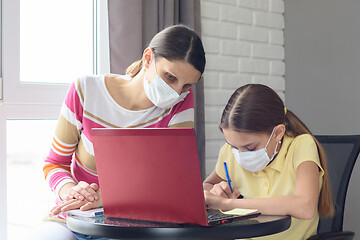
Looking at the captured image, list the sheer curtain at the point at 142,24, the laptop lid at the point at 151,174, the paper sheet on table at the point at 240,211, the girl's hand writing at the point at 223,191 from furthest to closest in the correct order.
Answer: the sheer curtain at the point at 142,24
the girl's hand writing at the point at 223,191
the paper sheet on table at the point at 240,211
the laptop lid at the point at 151,174

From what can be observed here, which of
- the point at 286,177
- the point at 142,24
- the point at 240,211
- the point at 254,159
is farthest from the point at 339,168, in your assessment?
the point at 142,24

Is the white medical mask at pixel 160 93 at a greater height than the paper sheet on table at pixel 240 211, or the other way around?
the white medical mask at pixel 160 93

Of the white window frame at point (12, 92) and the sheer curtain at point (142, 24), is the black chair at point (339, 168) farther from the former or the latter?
the white window frame at point (12, 92)

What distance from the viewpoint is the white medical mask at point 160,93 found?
150 centimetres

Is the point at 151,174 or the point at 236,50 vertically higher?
the point at 236,50

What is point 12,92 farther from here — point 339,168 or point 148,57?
point 339,168

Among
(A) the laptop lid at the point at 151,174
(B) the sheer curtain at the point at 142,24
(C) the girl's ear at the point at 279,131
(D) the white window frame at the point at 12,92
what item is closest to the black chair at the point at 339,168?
(C) the girl's ear at the point at 279,131

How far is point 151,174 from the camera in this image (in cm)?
101

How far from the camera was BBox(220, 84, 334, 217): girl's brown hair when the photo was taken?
1412 millimetres

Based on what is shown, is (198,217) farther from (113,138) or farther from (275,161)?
(275,161)

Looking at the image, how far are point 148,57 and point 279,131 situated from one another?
492 mm

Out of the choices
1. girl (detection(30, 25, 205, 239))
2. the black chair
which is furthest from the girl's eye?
the black chair

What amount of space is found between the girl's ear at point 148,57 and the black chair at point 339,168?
691 millimetres

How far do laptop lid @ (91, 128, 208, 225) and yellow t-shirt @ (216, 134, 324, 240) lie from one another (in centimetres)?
53
